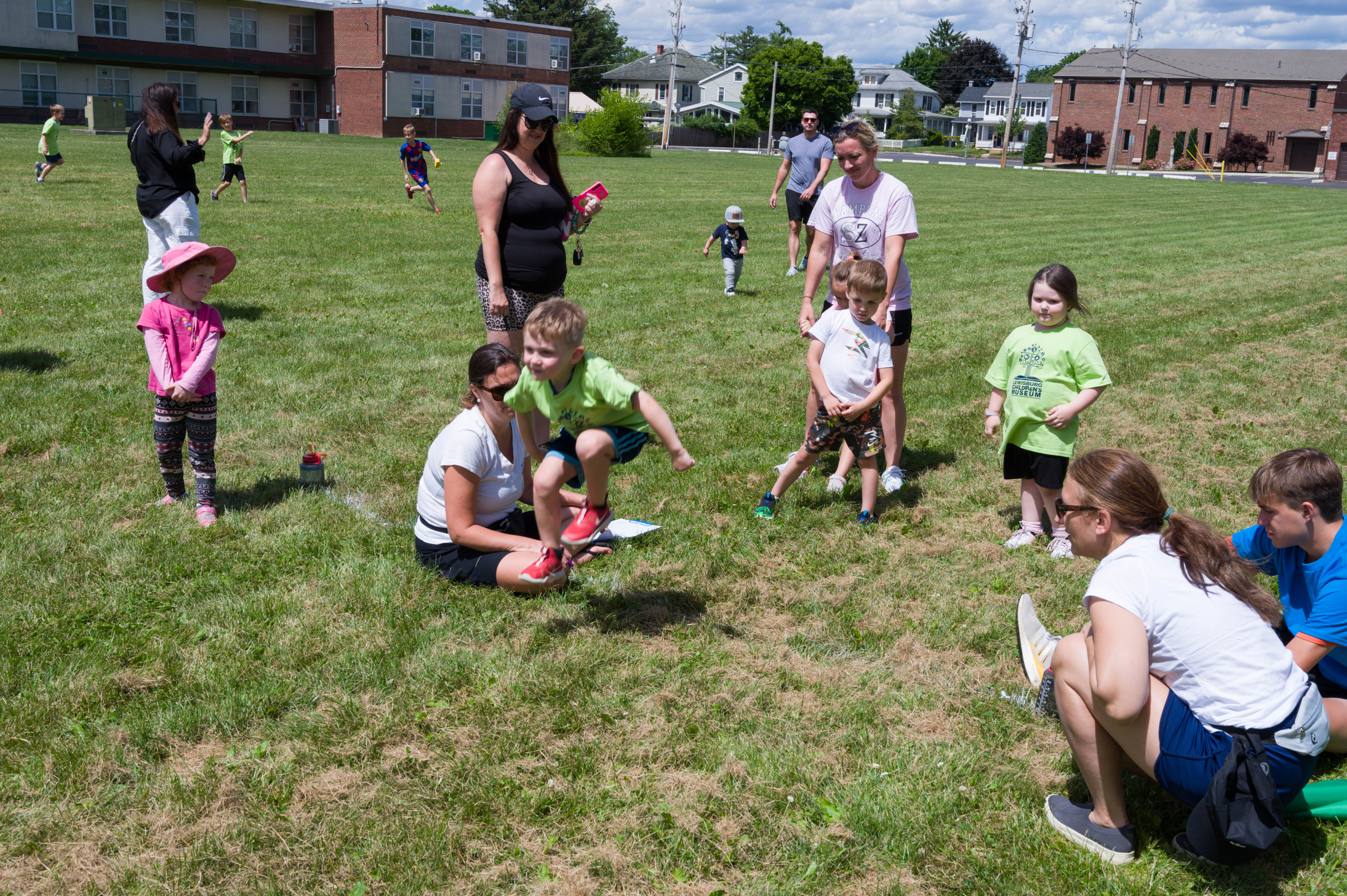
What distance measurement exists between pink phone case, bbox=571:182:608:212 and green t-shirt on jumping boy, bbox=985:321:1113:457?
264 centimetres

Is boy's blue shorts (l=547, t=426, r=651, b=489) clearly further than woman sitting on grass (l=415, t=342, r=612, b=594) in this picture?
No

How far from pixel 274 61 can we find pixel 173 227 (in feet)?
195

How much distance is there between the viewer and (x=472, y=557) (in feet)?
16.3

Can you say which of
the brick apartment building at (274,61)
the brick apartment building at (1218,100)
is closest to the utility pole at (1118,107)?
the brick apartment building at (1218,100)

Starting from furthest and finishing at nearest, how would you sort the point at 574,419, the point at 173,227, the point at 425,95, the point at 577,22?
the point at 577,22 < the point at 425,95 < the point at 173,227 < the point at 574,419

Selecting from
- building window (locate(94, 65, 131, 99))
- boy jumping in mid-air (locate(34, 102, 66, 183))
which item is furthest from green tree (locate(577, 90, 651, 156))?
boy jumping in mid-air (locate(34, 102, 66, 183))

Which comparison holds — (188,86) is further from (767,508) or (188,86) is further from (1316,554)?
(1316,554)

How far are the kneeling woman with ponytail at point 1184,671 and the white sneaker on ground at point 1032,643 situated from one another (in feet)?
3.17

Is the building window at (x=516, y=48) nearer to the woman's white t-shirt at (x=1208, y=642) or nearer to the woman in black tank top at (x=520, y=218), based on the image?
the woman in black tank top at (x=520, y=218)

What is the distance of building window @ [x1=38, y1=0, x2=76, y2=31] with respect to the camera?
53125mm

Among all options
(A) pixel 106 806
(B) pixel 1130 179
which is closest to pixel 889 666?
(A) pixel 106 806

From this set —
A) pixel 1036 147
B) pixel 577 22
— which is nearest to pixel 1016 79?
pixel 1036 147

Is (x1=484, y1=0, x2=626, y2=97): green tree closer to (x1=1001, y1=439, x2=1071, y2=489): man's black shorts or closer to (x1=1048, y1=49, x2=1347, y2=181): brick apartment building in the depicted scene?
(x1=1048, y1=49, x2=1347, y2=181): brick apartment building

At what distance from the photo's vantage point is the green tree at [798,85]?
273 feet
